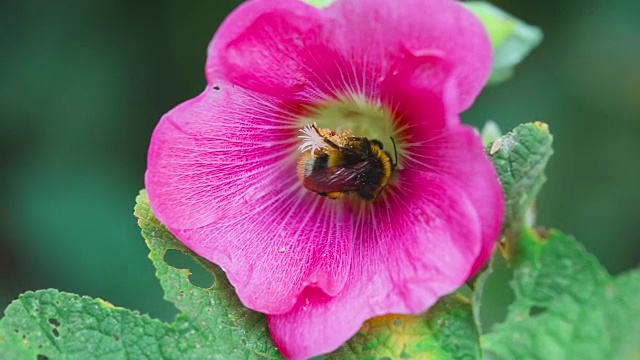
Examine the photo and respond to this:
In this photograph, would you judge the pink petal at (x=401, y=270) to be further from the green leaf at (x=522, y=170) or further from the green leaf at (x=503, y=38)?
the green leaf at (x=503, y=38)

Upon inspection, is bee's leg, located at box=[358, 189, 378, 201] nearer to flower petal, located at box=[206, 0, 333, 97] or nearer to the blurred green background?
flower petal, located at box=[206, 0, 333, 97]

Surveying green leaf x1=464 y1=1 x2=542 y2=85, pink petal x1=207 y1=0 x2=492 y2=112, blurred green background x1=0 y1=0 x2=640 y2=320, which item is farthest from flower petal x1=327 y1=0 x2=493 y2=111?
blurred green background x1=0 y1=0 x2=640 y2=320

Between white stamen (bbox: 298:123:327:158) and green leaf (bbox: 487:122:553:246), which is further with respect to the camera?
white stamen (bbox: 298:123:327:158)

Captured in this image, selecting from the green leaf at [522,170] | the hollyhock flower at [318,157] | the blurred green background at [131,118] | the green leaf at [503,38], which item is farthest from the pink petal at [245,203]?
the blurred green background at [131,118]

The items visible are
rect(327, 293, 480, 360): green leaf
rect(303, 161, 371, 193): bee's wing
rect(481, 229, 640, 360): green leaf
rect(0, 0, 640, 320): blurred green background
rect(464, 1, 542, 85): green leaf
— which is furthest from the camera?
rect(0, 0, 640, 320): blurred green background

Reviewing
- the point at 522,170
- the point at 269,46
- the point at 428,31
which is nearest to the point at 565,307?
the point at 522,170

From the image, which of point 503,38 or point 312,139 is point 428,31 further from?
point 503,38

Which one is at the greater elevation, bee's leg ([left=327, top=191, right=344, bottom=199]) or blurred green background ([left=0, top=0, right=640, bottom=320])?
bee's leg ([left=327, top=191, right=344, bottom=199])
